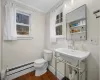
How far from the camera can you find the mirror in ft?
3.79

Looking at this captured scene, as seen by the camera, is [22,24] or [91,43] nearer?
[91,43]

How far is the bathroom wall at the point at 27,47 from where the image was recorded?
174cm

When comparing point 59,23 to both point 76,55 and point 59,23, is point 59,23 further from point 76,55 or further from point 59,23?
point 76,55

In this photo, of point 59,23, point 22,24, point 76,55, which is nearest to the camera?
point 76,55

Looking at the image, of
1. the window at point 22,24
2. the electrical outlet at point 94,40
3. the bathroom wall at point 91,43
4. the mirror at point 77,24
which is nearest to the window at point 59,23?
the mirror at point 77,24

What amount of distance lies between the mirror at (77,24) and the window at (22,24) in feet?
4.90

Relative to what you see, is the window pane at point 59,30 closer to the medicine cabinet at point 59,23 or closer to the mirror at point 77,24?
the medicine cabinet at point 59,23

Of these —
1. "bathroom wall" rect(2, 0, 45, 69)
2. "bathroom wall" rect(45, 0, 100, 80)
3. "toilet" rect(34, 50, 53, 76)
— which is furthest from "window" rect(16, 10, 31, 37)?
"bathroom wall" rect(45, 0, 100, 80)

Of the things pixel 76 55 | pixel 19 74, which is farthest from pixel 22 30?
pixel 76 55

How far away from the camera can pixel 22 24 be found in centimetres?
209

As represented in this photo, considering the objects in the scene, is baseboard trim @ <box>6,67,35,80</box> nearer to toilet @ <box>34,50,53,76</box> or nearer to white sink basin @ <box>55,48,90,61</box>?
toilet @ <box>34,50,53,76</box>

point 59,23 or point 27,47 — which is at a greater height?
point 59,23

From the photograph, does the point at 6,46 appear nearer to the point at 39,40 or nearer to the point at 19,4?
the point at 39,40

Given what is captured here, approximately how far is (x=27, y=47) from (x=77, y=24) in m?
1.77
